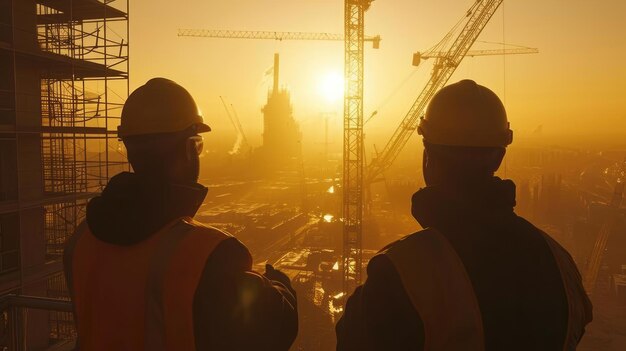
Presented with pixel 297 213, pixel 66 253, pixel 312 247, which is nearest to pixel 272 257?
pixel 312 247

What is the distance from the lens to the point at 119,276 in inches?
56.6

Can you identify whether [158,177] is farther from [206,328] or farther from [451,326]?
[451,326]

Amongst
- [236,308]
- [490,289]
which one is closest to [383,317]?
[490,289]

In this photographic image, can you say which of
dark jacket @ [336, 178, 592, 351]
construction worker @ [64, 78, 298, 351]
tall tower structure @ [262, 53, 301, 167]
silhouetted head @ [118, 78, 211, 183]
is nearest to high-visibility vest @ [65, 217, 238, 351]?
construction worker @ [64, 78, 298, 351]

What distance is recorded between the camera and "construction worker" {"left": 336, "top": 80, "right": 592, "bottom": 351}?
4.38 feet

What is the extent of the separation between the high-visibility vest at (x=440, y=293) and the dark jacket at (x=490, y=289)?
3 centimetres

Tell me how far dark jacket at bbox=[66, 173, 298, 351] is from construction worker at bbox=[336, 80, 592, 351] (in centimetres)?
24

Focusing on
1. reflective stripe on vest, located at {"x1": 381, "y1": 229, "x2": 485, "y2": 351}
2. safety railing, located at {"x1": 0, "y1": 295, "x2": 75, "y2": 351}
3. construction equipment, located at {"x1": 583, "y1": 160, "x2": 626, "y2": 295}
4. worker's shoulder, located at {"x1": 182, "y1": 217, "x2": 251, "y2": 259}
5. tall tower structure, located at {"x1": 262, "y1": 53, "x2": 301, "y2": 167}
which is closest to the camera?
reflective stripe on vest, located at {"x1": 381, "y1": 229, "x2": 485, "y2": 351}

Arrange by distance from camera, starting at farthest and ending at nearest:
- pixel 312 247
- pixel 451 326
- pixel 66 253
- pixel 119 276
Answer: pixel 312 247 < pixel 66 253 < pixel 119 276 < pixel 451 326

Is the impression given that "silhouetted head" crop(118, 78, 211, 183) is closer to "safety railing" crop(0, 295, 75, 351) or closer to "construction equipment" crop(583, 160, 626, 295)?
"safety railing" crop(0, 295, 75, 351)

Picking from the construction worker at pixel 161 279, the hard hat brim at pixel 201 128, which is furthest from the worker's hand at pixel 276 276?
the hard hat brim at pixel 201 128

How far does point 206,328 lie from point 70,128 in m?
9.21

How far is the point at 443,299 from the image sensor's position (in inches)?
52.9

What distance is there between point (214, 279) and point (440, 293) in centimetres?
69
